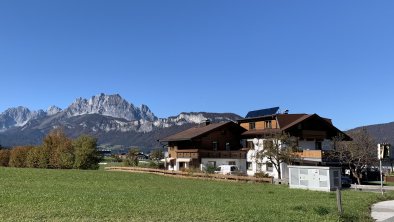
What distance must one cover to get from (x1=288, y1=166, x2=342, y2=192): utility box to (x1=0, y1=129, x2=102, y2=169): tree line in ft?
140

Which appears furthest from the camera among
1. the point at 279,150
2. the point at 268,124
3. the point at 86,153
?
the point at 86,153

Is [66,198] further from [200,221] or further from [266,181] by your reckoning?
[266,181]

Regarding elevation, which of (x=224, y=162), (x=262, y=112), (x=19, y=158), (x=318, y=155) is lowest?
(x=224, y=162)

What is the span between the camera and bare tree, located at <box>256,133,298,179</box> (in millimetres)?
51375

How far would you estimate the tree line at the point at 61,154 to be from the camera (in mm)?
70875

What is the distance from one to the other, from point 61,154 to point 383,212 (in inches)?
2328

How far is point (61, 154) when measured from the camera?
2830 inches

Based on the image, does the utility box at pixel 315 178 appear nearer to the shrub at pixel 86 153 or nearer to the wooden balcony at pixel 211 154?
the wooden balcony at pixel 211 154

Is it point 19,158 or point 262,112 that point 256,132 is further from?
point 19,158

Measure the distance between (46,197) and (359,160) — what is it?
43.7 metres

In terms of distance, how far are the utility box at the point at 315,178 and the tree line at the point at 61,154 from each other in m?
42.8

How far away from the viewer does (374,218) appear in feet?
62.4

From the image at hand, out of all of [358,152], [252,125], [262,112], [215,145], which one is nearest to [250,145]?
[252,125]

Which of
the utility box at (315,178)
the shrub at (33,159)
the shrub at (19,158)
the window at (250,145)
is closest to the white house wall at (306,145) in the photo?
the window at (250,145)
